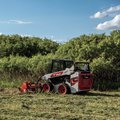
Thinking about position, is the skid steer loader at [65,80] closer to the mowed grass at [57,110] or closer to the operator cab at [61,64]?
the operator cab at [61,64]

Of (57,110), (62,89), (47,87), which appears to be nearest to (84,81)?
(62,89)

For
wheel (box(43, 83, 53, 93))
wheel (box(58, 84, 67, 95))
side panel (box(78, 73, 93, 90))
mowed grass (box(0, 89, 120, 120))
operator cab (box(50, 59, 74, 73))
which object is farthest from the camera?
wheel (box(43, 83, 53, 93))

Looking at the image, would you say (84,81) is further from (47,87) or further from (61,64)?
(47,87)

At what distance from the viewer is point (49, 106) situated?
14.1 metres

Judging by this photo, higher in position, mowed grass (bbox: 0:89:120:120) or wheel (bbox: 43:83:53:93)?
wheel (bbox: 43:83:53:93)

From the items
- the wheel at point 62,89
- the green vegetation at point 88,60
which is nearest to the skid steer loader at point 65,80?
the wheel at point 62,89

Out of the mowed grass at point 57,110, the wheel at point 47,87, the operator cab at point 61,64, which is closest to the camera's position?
the mowed grass at point 57,110

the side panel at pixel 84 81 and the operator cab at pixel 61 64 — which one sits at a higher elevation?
the operator cab at pixel 61 64

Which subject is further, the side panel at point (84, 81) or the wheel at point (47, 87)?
the wheel at point (47, 87)

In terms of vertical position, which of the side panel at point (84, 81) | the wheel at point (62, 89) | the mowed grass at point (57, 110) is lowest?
the mowed grass at point (57, 110)

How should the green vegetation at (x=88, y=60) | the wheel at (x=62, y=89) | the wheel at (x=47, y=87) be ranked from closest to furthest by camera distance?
1. the wheel at (x=62, y=89)
2. the wheel at (x=47, y=87)
3. the green vegetation at (x=88, y=60)

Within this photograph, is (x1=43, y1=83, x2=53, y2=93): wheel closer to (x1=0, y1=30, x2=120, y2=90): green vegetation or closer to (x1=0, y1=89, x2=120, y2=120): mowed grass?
(x1=0, y1=30, x2=120, y2=90): green vegetation

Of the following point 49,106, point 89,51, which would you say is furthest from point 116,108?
point 89,51

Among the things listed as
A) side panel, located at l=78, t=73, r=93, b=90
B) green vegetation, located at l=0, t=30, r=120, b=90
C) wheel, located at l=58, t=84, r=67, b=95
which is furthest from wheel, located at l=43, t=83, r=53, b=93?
green vegetation, located at l=0, t=30, r=120, b=90
